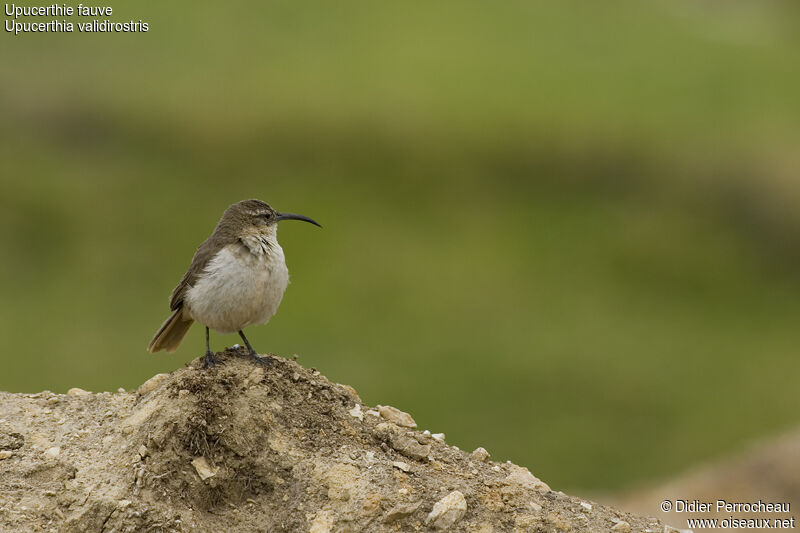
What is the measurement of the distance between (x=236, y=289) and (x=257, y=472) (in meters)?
1.81

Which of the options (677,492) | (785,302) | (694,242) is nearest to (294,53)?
(694,242)

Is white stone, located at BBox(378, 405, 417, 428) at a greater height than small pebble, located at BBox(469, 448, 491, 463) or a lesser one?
greater

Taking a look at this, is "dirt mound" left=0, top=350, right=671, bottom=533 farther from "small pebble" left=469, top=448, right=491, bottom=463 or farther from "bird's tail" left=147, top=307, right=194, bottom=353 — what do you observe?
"bird's tail" left=147, top=307, right=194, bottom=353

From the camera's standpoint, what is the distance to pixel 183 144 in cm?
3762

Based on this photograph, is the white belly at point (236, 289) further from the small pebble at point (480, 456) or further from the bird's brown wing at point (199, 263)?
the small pebble at point (480, 456)

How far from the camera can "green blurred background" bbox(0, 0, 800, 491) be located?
97.2 feet

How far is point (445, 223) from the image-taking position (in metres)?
35.2

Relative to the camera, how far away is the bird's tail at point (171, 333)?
10.5 meters

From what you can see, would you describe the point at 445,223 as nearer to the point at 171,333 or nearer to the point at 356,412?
the point at 171,333

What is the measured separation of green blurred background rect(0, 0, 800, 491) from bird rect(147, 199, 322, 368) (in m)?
17.2

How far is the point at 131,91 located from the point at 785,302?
23.8 meters

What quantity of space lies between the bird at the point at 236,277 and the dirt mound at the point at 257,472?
0.47 m

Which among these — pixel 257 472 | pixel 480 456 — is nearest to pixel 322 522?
pixel 257 472

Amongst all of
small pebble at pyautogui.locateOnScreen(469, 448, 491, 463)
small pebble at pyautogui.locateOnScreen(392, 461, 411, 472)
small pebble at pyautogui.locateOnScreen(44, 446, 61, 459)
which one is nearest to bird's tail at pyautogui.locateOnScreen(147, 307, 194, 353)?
small pebble at pyautogui.locateOnScreen(44, 446, 61, 459)
